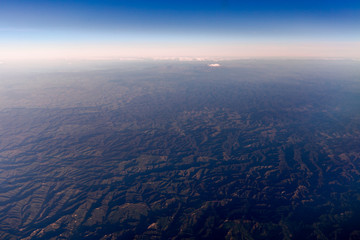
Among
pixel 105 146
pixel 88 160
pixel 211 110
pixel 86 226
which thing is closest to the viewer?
pixel 86 226

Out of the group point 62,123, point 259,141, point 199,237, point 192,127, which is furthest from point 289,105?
point 62,123

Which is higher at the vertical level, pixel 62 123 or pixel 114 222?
pixel 62 123

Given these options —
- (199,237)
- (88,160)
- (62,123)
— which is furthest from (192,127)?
(62,123)

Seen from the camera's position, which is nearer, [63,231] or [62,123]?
[63,231]

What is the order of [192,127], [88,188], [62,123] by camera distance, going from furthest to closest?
[62,123] → [192,127] → [88,188]

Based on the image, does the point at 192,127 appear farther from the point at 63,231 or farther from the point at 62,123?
the point at 62,123

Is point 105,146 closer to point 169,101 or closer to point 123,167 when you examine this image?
point 123,167
